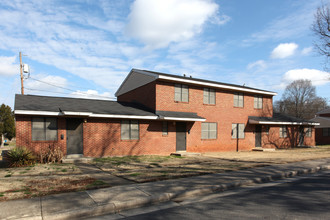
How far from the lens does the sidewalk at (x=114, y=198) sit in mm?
5301

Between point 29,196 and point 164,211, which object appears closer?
point 164,211

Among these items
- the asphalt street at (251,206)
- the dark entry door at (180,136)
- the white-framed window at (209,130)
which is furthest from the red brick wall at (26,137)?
the white-framed window at (209,130)

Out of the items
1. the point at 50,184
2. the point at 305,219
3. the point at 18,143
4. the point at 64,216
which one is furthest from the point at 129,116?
the point at 305,219

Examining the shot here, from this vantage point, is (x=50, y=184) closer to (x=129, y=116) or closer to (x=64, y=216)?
(x=64, y=216)

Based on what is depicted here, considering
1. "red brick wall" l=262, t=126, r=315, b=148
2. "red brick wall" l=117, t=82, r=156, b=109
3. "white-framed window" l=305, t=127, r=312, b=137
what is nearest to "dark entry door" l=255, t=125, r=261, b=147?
"red brick wall" l=262, t=126, r=315, b=148

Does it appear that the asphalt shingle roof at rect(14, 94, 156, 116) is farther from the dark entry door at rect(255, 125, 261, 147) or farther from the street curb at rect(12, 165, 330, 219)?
the dark entry door at rect(255, 125, 261, 147)

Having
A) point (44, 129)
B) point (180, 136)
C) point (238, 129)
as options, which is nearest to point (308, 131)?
point (238, 129)

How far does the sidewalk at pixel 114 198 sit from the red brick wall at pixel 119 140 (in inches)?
321

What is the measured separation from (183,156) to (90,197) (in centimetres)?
1133

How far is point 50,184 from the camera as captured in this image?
26.1ft

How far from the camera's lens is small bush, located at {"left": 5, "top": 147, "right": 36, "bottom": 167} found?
1175 cm

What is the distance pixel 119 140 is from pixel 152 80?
5306mm

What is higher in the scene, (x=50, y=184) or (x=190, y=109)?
(x=190, y=109)

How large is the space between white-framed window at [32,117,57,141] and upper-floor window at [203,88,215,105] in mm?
12032
